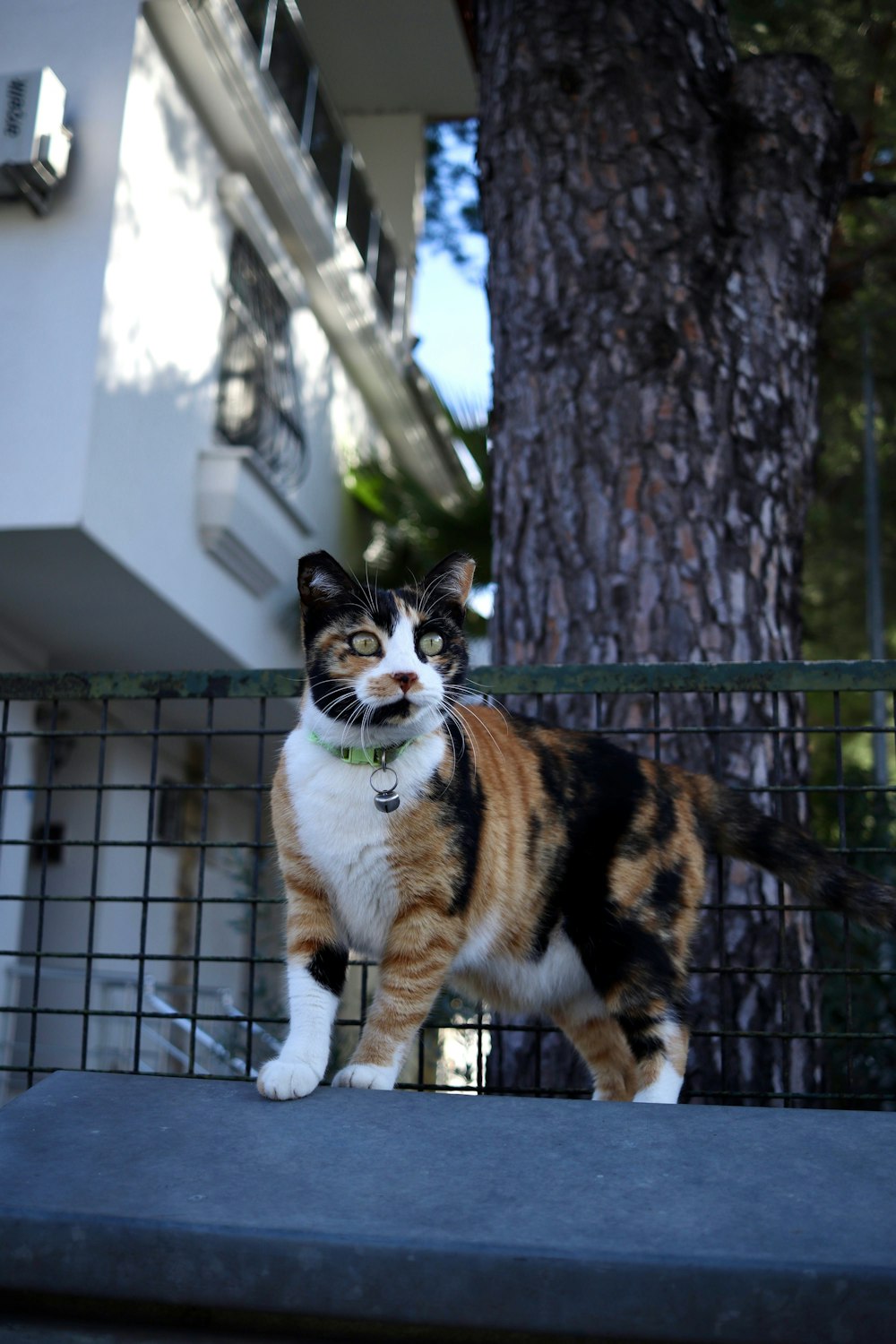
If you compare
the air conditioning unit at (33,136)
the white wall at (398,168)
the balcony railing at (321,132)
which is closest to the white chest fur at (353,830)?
the air conditioning unit at (33,136)

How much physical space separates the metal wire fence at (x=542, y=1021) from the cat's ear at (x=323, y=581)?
1.18ft

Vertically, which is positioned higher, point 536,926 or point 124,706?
point 124,706

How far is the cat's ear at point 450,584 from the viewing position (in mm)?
2541

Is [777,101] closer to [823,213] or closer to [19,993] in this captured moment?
[823,213]

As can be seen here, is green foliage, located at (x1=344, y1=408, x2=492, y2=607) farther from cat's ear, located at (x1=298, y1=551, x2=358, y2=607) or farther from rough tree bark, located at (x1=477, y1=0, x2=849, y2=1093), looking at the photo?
cat's ear, located at (x1=298, y1=551, x2=358, y2=607)

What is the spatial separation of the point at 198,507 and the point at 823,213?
4.04 m

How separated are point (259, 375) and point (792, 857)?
20.0 ft

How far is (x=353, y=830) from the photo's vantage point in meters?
2.28

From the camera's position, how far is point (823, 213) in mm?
4102

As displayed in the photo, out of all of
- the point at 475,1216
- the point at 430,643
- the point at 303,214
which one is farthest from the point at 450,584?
the point at 303,214

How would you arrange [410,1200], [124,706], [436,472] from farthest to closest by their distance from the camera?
[436,472] < [124,706] < [410,1200]

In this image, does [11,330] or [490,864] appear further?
[11,330]

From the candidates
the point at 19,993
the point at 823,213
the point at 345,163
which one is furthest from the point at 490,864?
the point at 345,163

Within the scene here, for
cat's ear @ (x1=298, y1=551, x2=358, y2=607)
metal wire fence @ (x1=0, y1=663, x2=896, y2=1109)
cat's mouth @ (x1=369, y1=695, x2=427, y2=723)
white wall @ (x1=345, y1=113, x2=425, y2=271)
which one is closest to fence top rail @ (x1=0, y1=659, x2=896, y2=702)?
metal wire fence @ (x1=0, y1=663, x2=896, y2=1109)
